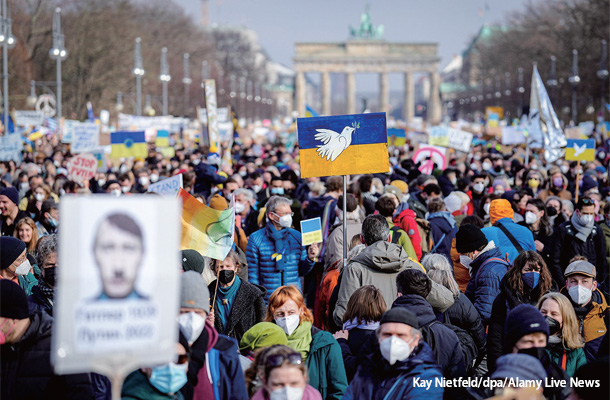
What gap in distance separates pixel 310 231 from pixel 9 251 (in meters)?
2.85

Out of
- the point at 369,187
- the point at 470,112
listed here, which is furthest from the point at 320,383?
the point at 470,112

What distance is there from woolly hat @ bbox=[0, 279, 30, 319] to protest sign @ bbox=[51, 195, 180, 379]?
1203 mm

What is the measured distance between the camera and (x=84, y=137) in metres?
17.9

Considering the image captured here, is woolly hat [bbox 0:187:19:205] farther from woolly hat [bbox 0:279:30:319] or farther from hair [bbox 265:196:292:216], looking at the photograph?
woolly hat [bbox 0:279:30:319]

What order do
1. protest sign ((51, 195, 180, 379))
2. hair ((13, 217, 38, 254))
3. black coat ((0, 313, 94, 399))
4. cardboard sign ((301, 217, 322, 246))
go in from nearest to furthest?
protest sign ((51, 195, 180, 379))
black coat ((0, 313, 94, 399))
cardboard sign ((301, 217, 322, 246))
hair ((13, 217, 38, 254))

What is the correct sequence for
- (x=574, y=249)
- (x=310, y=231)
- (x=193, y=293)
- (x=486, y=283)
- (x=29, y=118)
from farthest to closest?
(x=29, y=118)
(x=574, y=249)
(x=310, y=231)
(x=486, y=283)
(x=193, y=293)

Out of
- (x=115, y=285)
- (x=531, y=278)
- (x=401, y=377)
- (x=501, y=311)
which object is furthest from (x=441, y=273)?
(x=115, y=285)

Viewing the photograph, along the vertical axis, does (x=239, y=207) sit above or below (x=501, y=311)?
above

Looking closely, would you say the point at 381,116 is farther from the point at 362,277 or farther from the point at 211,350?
the point at 211,350

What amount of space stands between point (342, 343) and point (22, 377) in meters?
2.07

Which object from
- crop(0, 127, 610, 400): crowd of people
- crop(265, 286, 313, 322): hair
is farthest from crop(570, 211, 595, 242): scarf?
crop(265, 286, 313, 322): hair

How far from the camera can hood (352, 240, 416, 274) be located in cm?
637

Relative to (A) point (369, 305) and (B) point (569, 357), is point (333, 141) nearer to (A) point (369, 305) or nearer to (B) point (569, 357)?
(A) point (369, 305)

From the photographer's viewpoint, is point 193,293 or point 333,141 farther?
point 333,141
